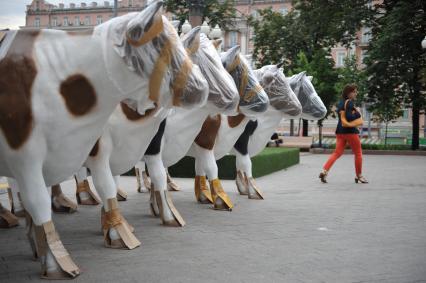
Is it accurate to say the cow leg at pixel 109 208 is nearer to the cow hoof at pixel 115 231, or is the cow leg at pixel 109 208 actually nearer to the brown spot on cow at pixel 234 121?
the cow hoof at pixel 115 231

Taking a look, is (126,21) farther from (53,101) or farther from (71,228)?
(71,228)

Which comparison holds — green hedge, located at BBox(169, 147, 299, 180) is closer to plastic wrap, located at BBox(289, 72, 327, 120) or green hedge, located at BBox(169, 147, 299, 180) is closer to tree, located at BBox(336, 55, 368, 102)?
plastic wrap, located at BBox(289, 72, 327, 120)

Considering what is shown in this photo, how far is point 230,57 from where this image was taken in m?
8.69

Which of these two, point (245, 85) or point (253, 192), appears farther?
point (253, 192)

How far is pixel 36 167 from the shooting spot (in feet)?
15.7

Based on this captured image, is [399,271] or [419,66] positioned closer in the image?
[399,271]

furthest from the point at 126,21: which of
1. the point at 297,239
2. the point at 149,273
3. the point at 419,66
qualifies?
the point at 419,66

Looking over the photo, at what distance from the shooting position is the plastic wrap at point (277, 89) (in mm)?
10477

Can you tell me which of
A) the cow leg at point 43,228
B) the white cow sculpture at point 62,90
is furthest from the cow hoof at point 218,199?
the cow leg at point 43,228

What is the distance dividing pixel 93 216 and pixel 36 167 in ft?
12.8

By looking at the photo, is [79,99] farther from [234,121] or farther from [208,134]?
[234,121]

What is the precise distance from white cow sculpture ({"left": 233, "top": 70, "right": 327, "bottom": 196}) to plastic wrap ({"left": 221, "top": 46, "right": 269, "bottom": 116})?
129 centimetres

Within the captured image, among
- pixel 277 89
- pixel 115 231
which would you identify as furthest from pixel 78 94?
pixel 277 89

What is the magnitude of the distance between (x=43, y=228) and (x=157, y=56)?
6.02 ft
